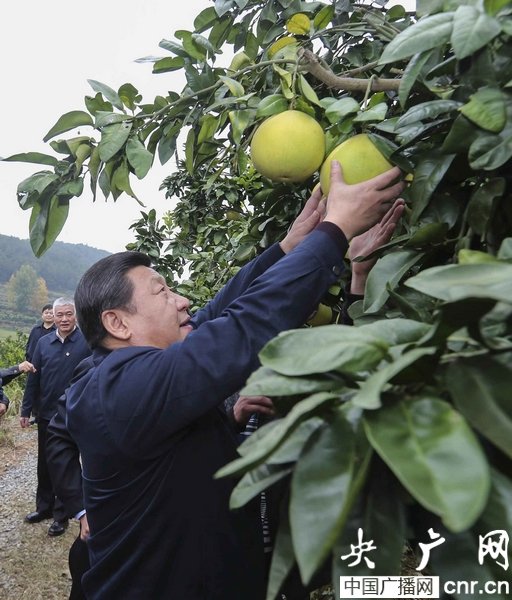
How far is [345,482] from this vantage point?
380 mm

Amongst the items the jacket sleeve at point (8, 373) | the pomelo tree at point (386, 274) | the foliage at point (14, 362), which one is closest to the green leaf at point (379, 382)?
the pomelo tree at point (386, 274)

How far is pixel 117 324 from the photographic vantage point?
4.23 ft

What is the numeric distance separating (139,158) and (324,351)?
712 millimetres

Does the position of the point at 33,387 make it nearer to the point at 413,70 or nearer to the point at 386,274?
the point at 386,274

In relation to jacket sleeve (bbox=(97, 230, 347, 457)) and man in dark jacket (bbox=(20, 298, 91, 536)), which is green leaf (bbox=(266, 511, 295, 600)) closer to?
jacket sleeve (bbox=(97, 230, 347, 457))

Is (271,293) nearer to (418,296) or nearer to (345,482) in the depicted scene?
(418,296)

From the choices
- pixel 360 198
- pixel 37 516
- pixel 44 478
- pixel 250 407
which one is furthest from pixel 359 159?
pixel 37 516

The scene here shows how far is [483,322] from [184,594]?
933 mm

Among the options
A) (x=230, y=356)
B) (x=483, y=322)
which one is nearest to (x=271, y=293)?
(x=230, y=356)

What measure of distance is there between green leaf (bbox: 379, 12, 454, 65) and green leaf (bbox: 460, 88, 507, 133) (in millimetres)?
73

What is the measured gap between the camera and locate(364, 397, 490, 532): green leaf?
325 mm

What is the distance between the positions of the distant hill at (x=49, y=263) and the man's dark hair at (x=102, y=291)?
39.6m

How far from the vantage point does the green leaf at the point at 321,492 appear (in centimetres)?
35

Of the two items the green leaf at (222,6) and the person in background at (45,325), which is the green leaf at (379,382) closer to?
the green leaf at (222,6)
